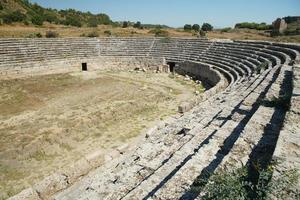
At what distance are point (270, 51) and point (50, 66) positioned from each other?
19017 mm

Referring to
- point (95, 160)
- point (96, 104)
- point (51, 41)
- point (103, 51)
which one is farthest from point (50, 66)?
point (95, 160)

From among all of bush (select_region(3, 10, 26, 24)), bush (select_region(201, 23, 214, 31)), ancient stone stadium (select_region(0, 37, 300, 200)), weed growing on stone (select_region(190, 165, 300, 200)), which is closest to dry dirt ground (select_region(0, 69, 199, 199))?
ancient stone stadium (select_region(0, 37, 300, 200))

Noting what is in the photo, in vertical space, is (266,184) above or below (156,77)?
above

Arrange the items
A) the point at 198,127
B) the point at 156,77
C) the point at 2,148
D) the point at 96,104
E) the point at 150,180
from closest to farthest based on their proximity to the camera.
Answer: the point at 150,180 → the point at 198,127 → the point at 2,148 → the point at 96,104 → the point at 156,77

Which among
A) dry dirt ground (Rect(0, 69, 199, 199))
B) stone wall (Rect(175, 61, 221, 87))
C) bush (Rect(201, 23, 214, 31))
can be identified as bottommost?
dry dirt ground (Rect(0, 69, 199, 199))

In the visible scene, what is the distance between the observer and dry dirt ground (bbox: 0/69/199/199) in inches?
461

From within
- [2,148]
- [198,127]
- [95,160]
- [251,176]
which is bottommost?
[2,148]

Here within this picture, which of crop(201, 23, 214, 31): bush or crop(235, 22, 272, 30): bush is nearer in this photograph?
crop(235, 22, 272, 30): bush

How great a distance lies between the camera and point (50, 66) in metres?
29.3

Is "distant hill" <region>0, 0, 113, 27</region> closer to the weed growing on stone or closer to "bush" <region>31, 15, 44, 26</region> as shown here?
"bush" <region>31, 15, 44, 26</region>

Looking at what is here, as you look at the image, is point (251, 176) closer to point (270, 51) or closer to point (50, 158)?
point (50, 158)

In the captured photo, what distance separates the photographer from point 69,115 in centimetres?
1694

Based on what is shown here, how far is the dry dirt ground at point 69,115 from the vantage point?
1172 cm

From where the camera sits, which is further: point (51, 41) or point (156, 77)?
point (51, 41)
